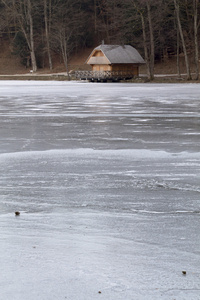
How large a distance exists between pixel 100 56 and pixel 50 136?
6754cm

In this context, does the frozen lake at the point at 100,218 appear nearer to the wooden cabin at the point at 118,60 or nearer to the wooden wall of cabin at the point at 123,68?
the wooden cabin at the point at 118,60

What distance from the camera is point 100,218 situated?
20.6ft

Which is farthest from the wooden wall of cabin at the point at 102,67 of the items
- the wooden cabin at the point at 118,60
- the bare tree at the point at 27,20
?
the bare tree at the point at 27,20

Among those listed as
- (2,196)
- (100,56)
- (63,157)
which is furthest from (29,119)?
(100,56)

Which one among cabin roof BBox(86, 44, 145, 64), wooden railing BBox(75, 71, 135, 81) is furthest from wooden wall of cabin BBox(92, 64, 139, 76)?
wooden railing BBox(75, 71, 135, 81)

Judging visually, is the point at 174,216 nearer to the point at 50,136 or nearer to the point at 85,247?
the point at 85,247

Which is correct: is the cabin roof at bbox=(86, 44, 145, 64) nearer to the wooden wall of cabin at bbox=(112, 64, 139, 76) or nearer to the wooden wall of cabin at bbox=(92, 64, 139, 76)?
the wooden wall of cabin at bbox=(92, 64, 139, 76)

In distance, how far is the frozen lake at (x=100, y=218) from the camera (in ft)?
14.1

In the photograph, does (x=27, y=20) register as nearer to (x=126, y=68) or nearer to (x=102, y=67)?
(x=102, y=67)

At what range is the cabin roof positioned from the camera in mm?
77375

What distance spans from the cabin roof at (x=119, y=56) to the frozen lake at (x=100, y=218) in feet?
212

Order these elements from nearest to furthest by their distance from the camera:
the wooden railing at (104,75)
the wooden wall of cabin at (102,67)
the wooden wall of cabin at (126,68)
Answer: the wooden railing at (104,75), the wooden wall of cabin at (126,68), the wooden wall of cabin at (102,67)

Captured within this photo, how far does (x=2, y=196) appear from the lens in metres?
7.41

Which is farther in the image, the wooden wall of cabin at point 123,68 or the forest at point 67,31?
the forest at point 67,31
